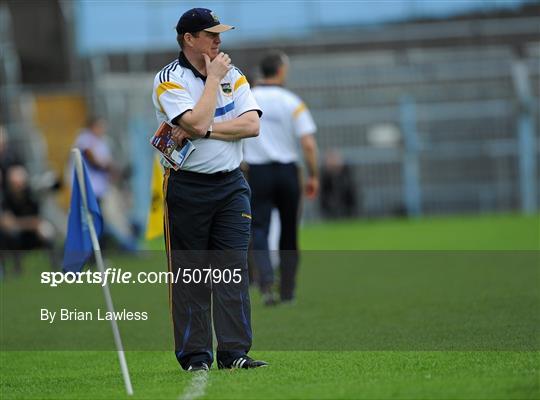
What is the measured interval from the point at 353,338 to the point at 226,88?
243 centimetres

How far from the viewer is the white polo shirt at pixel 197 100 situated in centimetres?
769

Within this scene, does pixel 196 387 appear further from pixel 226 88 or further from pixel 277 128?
pixel 277 128

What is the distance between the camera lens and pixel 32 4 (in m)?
32.8

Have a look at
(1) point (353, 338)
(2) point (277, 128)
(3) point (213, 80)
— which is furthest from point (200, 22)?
(2) point (277, 128)

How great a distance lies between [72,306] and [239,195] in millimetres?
4656

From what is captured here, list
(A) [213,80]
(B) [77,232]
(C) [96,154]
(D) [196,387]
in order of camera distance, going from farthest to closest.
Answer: (C) [96,154] < (B) [77,232] < (A) [213,80] < (D) [196,387]

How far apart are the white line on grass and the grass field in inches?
1.3

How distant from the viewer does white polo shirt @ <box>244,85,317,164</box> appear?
12.4m

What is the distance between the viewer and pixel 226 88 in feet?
25.8

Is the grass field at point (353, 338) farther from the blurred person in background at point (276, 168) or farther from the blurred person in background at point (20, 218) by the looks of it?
the blurred person in background at point (20, 218)

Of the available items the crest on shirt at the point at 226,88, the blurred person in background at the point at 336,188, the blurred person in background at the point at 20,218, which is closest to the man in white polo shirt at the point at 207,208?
the crest on shirt at the point at 226,88

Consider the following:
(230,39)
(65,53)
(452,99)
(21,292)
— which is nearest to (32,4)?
(65,53)

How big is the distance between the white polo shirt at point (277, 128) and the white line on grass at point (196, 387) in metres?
4.94

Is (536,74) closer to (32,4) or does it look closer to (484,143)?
(484,143)
